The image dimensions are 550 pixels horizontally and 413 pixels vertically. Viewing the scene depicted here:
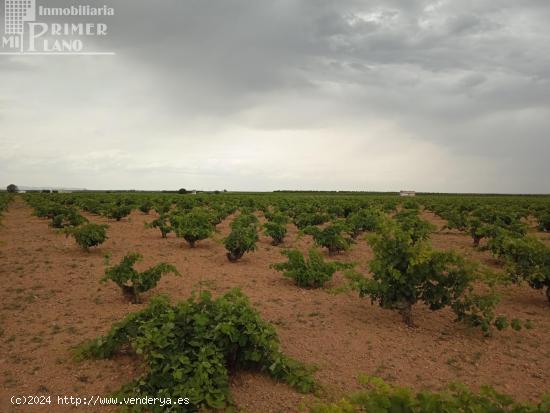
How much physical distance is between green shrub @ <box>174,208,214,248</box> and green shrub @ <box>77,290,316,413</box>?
825cm

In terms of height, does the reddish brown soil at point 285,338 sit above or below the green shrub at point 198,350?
below

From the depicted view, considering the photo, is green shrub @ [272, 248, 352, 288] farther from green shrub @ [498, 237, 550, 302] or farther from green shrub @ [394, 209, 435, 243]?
green shrub @ [498, 237, 550, 302]

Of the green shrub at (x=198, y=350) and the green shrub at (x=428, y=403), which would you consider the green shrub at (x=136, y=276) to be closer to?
the green shrub at (x=198, y=350)

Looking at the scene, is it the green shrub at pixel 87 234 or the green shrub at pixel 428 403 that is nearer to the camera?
the green shrub at pixel 428 403

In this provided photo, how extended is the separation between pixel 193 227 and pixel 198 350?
9.72 meters

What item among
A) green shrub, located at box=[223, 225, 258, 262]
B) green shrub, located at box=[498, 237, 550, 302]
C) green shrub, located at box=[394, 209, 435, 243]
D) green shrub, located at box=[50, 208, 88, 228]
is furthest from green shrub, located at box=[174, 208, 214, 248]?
green shrub, located at box=[498, 237, 550, 302]

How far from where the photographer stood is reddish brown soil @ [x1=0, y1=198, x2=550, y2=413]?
5.08 metres

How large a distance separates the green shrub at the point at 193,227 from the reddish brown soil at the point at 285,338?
261cm

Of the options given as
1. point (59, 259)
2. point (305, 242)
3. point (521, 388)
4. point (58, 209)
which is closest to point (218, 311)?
point (521, 388)

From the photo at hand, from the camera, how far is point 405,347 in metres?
6.30

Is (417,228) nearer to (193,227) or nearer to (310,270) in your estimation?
(310,270)

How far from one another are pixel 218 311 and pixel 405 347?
3.00 m

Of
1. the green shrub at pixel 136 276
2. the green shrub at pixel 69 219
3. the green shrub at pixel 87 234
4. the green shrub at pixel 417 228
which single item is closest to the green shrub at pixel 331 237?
the green shrub at pixel 417 228

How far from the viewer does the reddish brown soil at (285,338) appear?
5.08 m
